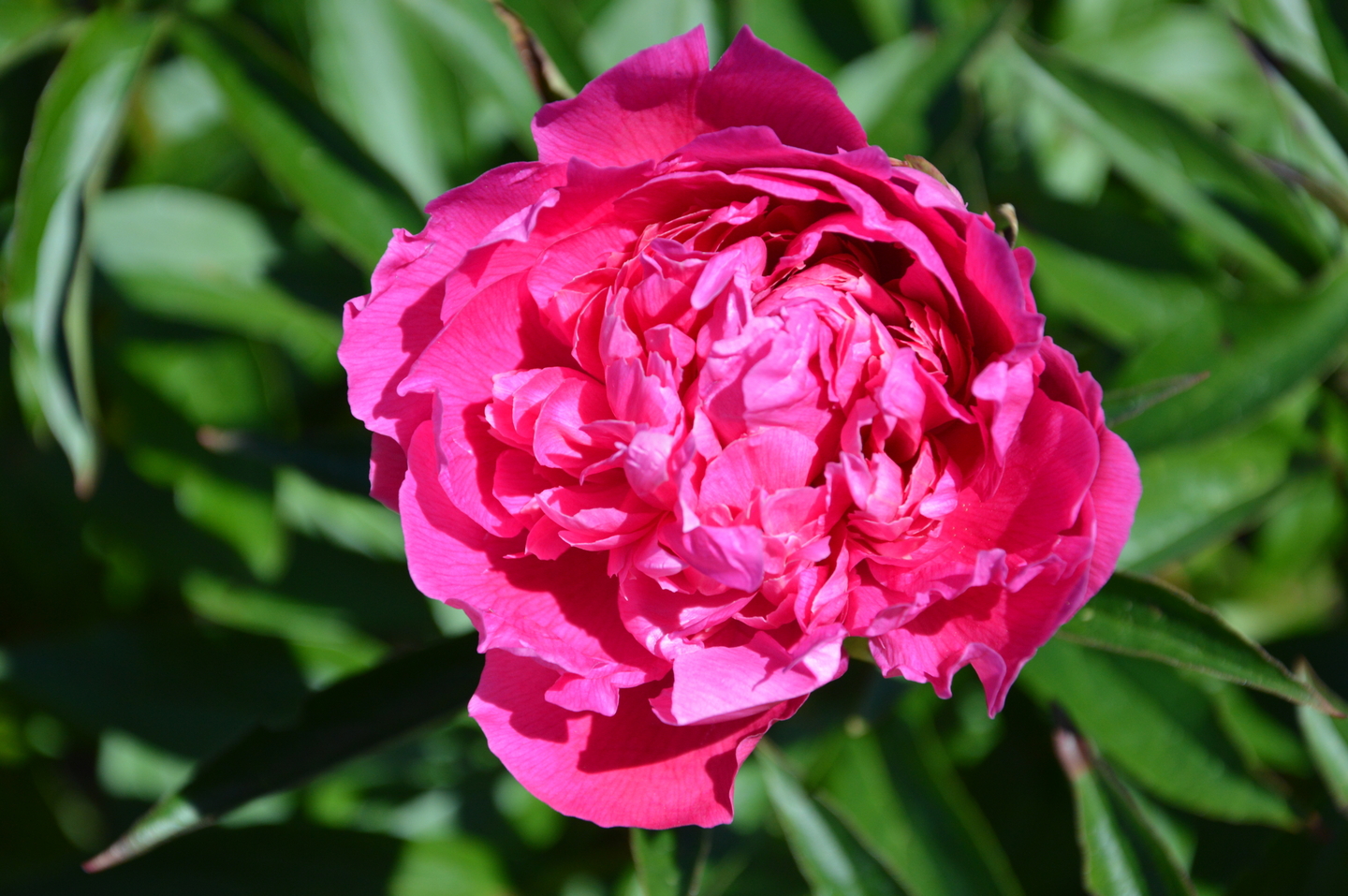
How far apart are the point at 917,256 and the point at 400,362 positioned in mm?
374

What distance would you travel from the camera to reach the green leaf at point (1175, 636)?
29.5 inches

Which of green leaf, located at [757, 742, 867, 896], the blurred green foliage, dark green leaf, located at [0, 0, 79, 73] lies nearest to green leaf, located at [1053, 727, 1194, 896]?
the blurred green foliage

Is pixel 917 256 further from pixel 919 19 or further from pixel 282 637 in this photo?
pixel 282 637

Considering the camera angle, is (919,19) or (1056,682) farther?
(919,19)

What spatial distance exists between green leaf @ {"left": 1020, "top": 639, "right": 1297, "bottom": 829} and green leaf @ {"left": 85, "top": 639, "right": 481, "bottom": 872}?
1.94ft

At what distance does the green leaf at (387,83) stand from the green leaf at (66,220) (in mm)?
186

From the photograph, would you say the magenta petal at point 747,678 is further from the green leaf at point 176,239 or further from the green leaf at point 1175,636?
the green leaf at point 176,239

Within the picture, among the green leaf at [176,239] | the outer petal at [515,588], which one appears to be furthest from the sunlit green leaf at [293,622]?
the outer petal at [515,588]

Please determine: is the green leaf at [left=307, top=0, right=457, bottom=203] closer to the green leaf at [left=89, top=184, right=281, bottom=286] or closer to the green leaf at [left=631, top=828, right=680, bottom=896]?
the green leaf at [left=89, top=184, right=281, bottom=286]

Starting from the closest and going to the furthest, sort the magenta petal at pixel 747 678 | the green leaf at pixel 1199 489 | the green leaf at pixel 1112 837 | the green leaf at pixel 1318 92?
the magenta petal at pixel 747 678 → the green leaf at pixel 1112 837 → the green leaf at pixel 1318 92 → the green leaf at pixel 1199 489

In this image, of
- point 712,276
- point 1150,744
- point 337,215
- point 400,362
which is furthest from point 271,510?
point 1150,744

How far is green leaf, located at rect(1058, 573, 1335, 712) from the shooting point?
75 centimetres

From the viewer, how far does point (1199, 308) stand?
108 centimetres

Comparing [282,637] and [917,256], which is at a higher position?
[917,256]
